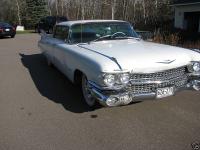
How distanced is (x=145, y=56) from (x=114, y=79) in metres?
0.68

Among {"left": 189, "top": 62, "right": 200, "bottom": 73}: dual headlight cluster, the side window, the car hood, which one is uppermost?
the side window

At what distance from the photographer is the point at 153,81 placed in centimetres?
474

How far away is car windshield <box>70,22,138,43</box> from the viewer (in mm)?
6398

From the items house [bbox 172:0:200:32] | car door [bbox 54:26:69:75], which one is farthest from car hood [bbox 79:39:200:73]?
house [bbox 172:0:200:32]

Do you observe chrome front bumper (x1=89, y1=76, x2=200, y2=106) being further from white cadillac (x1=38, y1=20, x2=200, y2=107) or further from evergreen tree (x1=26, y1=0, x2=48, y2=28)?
evergreen tree (x1=26, y1=0, x2=48, y2=28)

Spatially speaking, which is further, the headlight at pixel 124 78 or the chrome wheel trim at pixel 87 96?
the chrome wheel trim at pixel 87 96

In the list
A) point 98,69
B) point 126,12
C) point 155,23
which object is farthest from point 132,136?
point 126,12

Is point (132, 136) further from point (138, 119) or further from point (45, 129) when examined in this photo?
point (45, 129)

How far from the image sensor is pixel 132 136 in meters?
4.30

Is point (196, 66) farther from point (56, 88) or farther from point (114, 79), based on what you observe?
point (56, 88)

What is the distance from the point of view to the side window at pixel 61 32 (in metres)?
6.88

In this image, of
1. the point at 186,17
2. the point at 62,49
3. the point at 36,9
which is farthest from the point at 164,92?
the point at 36,9

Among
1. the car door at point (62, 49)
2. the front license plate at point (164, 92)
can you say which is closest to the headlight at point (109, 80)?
the front license plate at point (164, 92)

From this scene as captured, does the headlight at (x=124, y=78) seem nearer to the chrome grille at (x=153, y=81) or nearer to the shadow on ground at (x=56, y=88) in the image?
the chrome grille at (x=153, y=81)
